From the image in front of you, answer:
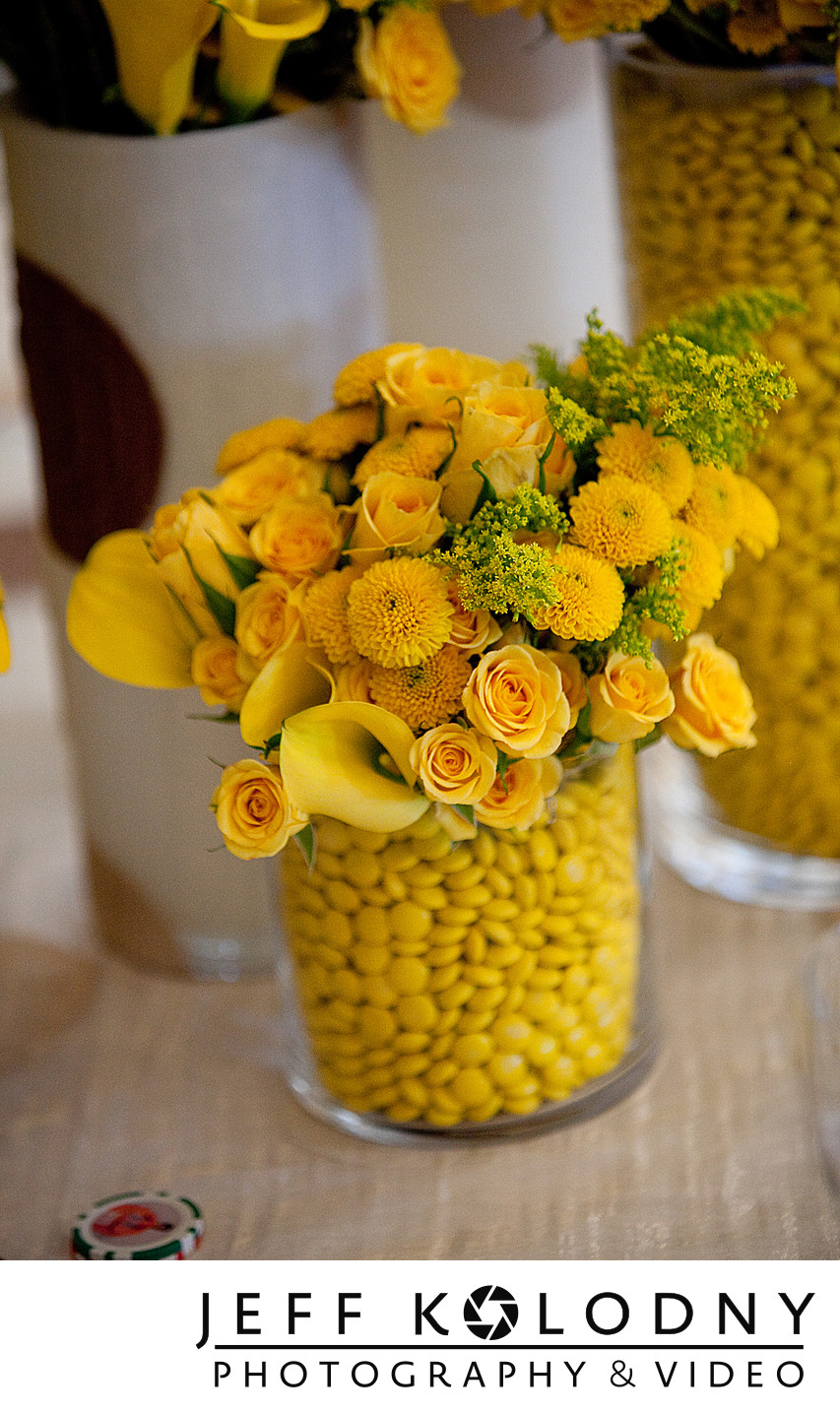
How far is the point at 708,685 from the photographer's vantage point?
19.0 inches

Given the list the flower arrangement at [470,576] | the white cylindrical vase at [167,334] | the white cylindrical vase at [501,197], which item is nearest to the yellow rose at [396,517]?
the flower arrangement at [470,576]

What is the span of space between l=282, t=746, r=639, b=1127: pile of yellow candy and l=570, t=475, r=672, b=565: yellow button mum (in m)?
0.08

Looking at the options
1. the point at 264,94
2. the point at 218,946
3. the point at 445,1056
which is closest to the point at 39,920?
the point at 218,946

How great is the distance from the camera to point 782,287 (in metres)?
0.54

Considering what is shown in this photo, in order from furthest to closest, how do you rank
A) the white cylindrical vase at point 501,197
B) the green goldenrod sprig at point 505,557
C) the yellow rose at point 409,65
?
the white cylindrical vase at point 501,197 < the yellow rose at point 409,65 < the green goldenrod sprig at point 505,557

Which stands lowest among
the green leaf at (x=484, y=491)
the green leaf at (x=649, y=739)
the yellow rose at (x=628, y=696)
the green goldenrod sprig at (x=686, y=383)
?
the green leaf at (x=649, y=739)

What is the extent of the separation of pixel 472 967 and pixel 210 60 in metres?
0.32

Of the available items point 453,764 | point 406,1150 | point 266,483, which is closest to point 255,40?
point 266,483

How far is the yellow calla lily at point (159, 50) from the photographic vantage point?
19.3 inches

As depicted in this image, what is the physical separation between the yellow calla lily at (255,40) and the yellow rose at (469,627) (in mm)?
182
